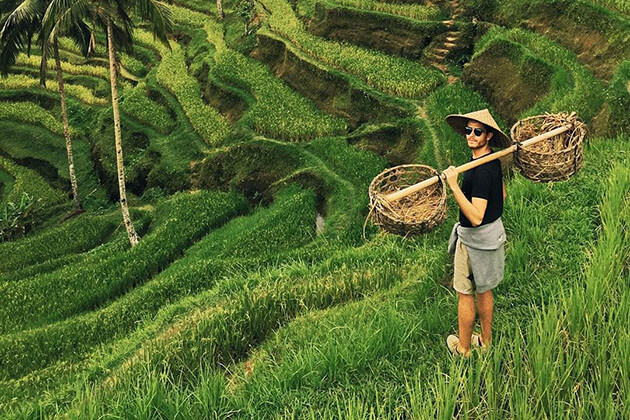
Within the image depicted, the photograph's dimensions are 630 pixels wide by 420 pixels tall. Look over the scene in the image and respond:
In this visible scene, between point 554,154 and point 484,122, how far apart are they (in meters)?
1.37

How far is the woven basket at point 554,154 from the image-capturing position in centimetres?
470

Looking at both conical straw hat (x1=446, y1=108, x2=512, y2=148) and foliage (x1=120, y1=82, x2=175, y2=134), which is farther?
foliage (x1=120, y1=82, x2=175, y2=134)

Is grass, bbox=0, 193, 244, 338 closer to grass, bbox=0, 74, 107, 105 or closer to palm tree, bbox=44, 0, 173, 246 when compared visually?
palm tree, bbox=44, 0, 173, 246

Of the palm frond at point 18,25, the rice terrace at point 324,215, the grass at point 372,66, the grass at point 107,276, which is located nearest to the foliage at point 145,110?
the rice terrace at point 324,215

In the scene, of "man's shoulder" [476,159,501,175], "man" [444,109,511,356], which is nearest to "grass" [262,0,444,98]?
"man" [444,109,511,356]

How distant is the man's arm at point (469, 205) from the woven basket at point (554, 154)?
124 centimetres

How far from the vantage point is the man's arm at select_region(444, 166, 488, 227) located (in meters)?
3.68

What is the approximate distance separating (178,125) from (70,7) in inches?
336

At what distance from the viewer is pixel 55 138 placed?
79.4 feet

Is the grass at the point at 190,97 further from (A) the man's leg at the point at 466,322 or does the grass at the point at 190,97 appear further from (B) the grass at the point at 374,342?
(A) the man's leg at the point at 466,322


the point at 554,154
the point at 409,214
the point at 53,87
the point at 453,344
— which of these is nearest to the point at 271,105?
the point at 554,154

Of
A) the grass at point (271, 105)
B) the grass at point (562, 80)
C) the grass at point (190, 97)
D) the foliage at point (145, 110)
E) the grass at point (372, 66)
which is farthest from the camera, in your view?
the foliage at point (145, 110)

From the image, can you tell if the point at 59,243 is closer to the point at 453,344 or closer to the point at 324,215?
the point at 324,215

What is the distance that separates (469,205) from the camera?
3.69m
